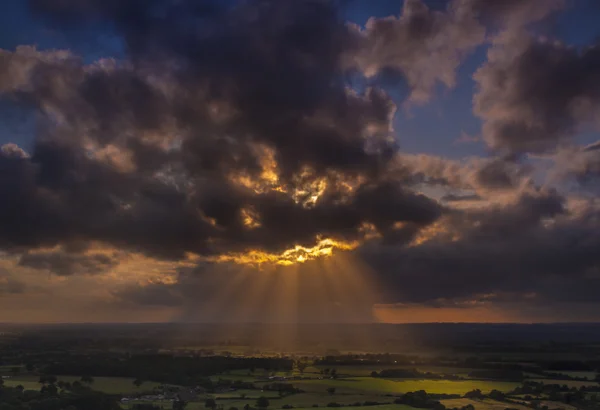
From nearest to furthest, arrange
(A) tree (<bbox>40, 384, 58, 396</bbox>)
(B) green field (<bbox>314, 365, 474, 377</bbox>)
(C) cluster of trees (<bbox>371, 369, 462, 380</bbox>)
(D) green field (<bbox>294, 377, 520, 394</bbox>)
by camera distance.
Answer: (A) tree (<bbox>40, 384, 58, 396</bbox>) → (D) green field (<bbox>294, 377, 520, 394</bbox>) → (C) cluster of trees (<bbox>371, 369, 462, 380</bbox>) → (B) green field (<bbox>314, 365, 474, 377</bbox>)

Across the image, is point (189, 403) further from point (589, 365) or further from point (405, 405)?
point (589, 365)

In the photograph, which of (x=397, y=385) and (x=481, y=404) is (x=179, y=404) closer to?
(x=481, y=404)

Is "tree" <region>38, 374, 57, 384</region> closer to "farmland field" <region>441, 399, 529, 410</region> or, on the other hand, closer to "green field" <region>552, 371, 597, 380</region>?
"farmland field" <region>441, 399, 529, 410</region>

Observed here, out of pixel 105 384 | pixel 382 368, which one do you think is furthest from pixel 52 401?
pixel 382 368

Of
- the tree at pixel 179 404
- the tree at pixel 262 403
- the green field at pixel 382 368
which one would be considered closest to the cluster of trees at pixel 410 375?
the green field at pixel 382 368

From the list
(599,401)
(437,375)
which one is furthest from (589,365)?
(599,401)

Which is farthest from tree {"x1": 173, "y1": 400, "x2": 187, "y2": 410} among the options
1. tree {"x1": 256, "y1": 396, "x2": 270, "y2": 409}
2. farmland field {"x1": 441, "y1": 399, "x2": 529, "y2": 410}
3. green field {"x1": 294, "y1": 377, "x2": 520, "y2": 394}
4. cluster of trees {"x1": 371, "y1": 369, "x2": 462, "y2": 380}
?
cluster of trees {"x1": 371, "y1": 369, "x2": 462, "y2": 380}

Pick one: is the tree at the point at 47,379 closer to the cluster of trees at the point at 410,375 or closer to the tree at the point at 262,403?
the tree at the point at 262,403
